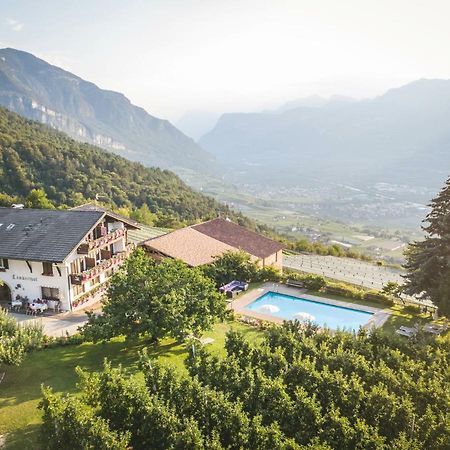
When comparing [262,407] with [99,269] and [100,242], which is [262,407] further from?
[100,242]

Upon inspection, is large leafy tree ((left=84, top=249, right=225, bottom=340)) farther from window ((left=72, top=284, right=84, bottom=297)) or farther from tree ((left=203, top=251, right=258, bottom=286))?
tree ((left=203, top=251, right=258, bottom=286))

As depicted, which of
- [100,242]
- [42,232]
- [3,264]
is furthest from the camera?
[100,242]

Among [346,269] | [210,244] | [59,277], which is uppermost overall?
[59,277]

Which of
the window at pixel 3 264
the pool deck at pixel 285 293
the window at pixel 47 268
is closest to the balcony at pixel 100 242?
the window at pixel 47 268

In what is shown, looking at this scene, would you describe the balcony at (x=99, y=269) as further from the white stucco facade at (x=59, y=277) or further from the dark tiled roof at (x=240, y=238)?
the dark tiled roof at (x=240, y=238)

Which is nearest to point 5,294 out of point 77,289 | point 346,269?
point 77,289

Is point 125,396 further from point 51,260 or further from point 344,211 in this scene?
point 344,211

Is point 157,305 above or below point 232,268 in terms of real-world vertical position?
above
